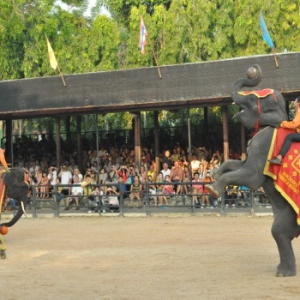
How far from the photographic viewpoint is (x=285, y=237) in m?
11.5

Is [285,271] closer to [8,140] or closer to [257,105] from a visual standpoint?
[257,105]

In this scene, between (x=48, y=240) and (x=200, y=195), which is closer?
(x=48, y=240)

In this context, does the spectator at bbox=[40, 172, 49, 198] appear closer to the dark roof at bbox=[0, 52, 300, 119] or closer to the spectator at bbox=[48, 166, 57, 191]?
the spectator at bbox=[48, 166, 57, 191]

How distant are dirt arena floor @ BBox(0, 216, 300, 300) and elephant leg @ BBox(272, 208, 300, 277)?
0.22 m

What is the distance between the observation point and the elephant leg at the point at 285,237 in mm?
11461

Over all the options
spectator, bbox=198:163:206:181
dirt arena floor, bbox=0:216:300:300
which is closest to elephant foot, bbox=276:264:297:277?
dirt arena floor, bbox=0:216:300:300

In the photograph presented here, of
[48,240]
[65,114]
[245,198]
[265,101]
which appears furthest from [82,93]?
[265,101]

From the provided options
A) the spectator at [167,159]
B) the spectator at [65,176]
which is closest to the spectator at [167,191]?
the spectator at [167,159]

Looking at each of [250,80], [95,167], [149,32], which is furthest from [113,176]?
[149,32]

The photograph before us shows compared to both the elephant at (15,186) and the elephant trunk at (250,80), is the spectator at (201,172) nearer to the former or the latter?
the elephant at (15,186)

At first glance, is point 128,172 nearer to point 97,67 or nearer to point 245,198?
point 245,198

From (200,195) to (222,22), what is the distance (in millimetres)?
19320

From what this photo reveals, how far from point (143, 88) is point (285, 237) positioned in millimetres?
14080

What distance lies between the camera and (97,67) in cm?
4244
